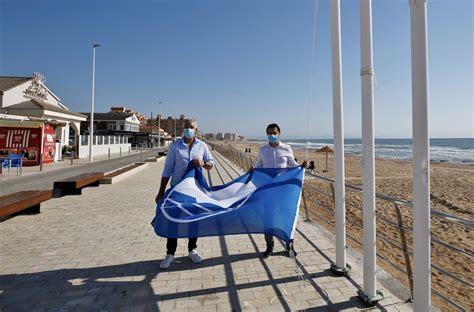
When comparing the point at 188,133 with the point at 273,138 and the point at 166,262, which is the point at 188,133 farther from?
the point at 166,262

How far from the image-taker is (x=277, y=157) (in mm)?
4234

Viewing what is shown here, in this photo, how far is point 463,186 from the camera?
16734 millimetres

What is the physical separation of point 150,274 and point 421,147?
335 centimetres

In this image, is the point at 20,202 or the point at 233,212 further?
the point at 20,202

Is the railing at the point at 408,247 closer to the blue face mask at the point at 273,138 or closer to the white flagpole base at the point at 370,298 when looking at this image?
the white flagpole base at the point at 370,298

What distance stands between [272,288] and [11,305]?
9.08ft

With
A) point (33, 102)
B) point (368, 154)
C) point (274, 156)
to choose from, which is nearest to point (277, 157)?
point (274, 156)

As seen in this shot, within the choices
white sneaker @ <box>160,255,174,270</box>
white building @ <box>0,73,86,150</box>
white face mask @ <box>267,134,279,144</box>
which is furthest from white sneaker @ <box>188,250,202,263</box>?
white building @ <box>0,73,86,150</box>

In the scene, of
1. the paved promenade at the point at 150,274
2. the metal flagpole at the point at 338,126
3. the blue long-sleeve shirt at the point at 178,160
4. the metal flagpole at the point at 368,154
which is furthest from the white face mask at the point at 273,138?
the paved promenade at the point at 150,274

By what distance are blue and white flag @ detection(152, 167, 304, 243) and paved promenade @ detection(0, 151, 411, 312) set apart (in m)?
0.71

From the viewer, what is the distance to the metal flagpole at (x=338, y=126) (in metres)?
3.45

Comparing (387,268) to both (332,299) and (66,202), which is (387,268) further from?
(66,202)

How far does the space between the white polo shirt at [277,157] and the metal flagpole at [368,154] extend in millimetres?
1340

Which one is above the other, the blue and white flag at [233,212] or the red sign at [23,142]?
the red sign at [23,142]
